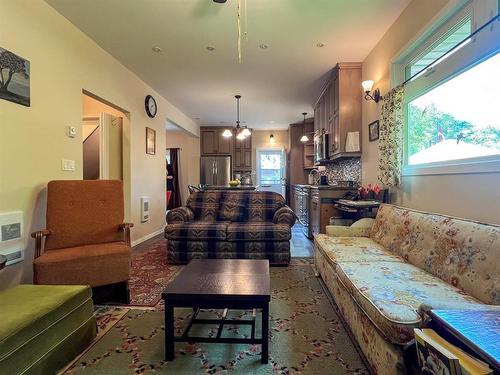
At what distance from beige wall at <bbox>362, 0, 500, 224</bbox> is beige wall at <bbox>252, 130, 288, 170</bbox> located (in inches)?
204

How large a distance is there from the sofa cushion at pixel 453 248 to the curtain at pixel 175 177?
24.5ft

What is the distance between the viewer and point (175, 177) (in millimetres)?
9125

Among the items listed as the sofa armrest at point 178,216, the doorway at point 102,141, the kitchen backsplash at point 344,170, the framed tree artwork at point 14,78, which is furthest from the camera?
the kitchen backsplash at point 344,170

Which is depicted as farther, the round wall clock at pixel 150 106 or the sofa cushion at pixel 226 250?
the round wall clock at pixel 150 106

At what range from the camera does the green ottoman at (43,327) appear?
1327 millimetres

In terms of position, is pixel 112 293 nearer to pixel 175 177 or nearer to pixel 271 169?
pixel 175 177

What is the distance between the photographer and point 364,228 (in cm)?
311

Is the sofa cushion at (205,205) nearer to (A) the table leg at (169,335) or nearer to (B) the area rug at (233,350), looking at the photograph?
(B) the area rug at (233,350)

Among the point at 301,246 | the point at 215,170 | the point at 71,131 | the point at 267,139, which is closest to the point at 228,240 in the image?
the point at 301,246

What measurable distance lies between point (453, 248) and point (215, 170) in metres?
7.33

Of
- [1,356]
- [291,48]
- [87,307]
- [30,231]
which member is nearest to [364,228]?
[291,48]

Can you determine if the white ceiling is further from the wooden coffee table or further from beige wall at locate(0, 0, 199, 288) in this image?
the wooden coffee table

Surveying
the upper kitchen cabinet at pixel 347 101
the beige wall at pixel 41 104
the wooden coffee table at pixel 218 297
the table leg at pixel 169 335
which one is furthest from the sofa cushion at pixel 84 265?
the upper kitchen cabinet at pixel 347 101

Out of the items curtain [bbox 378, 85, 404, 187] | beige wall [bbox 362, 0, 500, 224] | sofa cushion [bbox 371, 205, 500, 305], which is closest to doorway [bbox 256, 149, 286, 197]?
beige wall [bbox 362, 0, 500, 224]
